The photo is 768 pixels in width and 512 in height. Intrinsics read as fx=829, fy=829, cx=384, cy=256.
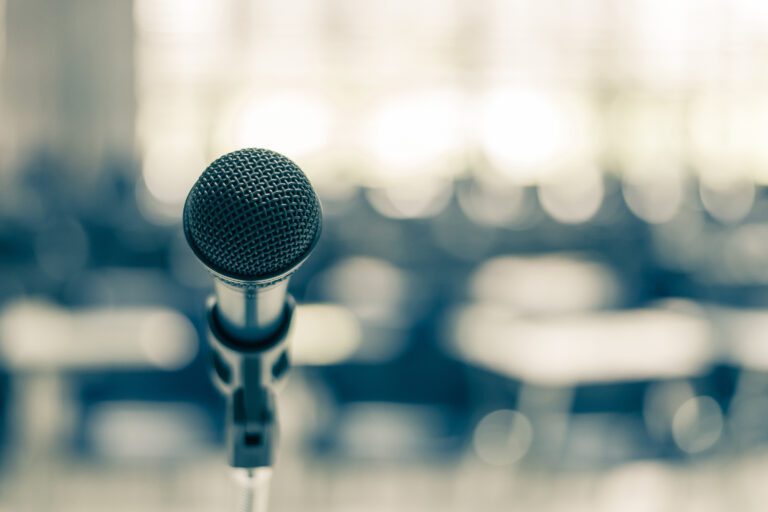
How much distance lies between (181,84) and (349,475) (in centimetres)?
803

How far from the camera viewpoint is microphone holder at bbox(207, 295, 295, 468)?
0.68 metres

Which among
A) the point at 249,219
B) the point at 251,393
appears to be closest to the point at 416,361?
the point at 251,393

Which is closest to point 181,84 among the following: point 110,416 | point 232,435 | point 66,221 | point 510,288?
point 66,221

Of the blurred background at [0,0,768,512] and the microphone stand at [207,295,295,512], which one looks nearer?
the microphone stand at [207,295,295,512]

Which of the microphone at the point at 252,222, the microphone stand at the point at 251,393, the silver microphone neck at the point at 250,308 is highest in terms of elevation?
the microphone at the point at 252,222

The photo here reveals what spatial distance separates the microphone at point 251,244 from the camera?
604mm

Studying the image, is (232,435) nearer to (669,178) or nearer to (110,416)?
(110,416)

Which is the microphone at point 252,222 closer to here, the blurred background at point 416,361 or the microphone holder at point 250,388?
the microphone holder at point 250,388

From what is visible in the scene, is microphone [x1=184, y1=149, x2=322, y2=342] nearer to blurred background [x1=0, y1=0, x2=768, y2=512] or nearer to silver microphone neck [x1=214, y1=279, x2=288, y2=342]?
silver microphone neck [x1=214, y1=279, x2=288, y2=342]

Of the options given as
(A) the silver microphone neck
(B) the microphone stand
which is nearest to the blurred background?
(B) the microphone stand

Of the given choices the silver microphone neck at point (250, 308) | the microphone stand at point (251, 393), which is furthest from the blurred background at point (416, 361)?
the silver microphone neck at point (250, 308)

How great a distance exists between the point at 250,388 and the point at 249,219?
166 millimetres

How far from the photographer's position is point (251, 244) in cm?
60

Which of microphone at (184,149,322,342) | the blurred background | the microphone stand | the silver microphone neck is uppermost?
microphone at (184,149,322,342)
